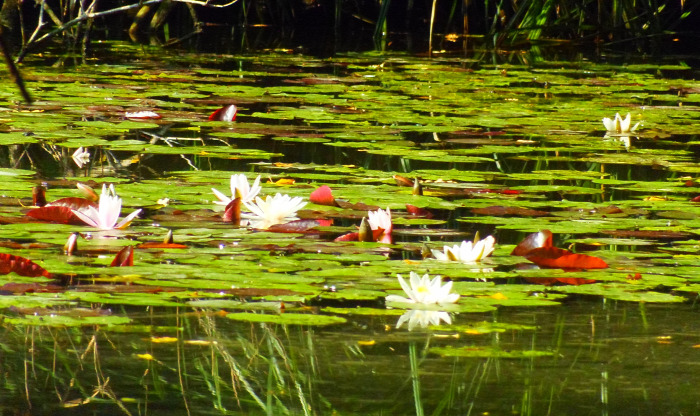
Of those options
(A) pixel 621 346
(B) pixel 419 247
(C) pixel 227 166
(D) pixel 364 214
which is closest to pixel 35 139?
(C) pixel 227 166

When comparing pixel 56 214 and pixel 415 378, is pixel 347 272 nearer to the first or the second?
pixel 415 378

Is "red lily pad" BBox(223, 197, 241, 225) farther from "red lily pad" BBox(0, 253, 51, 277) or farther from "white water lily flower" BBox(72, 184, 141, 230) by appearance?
"red lily pad" BBox(0, 253, 51, 277)

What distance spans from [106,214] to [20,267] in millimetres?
360

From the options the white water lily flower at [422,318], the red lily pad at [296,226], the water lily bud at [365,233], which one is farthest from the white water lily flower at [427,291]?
the red lily pad at [296,226]

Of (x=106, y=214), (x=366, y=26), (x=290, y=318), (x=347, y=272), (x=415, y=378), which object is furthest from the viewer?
(x=366, y=26)

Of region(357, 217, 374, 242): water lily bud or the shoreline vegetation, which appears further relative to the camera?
the shoreline vegetation

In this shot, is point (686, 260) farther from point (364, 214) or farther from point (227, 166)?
point (227, 166)

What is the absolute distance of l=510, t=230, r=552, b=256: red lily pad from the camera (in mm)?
2027

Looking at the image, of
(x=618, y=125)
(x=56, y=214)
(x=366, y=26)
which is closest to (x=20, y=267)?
(x=56, y=214)

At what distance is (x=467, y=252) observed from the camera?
2016 mm

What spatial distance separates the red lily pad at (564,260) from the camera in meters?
2.00

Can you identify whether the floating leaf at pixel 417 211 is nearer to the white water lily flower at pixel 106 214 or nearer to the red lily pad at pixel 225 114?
the white water lily flower at pixel 106 214

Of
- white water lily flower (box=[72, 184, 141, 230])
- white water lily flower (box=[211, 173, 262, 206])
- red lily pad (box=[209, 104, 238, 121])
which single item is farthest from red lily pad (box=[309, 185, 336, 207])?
red lily pad (box=[209, 104, 238, 121])

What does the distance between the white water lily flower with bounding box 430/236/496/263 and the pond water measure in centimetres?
2
